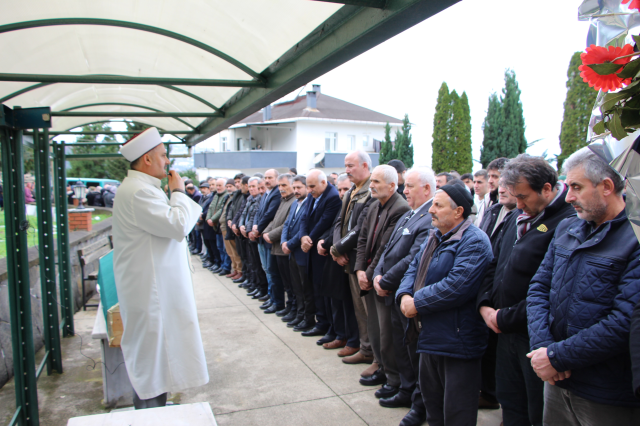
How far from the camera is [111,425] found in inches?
73.0

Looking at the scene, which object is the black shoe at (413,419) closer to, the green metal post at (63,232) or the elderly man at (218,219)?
the green metal post at (63,232)

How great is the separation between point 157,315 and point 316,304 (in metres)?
3.17

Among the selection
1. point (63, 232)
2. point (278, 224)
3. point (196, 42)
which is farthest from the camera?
point (278, 224)

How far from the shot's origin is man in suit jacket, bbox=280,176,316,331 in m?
6.16

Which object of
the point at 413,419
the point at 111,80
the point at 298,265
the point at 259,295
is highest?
the point at 111,80

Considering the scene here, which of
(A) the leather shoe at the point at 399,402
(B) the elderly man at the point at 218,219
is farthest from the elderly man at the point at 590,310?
(B) the elderly man at the point at 218,219

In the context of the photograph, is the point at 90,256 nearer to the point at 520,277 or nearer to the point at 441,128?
the point at 520,277

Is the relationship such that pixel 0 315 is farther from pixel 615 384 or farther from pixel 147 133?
pixel 615 384

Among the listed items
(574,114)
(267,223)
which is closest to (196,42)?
(267,223)

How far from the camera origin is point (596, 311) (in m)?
2.11

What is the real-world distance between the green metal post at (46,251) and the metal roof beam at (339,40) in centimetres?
212

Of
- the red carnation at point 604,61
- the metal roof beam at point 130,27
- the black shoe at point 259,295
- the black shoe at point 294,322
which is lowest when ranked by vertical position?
the black shoe at point 259,295

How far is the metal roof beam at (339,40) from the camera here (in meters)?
1.96

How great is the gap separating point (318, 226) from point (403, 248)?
6.62ft
